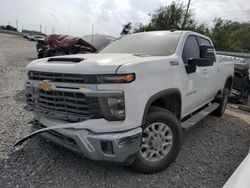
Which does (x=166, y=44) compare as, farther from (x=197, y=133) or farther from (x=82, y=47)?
(x=82, y=47)

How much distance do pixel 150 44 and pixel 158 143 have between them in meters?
1.72

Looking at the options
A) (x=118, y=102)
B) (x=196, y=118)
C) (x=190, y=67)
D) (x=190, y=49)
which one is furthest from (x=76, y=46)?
(x=118, y=102)

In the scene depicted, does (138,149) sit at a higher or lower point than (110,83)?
lower

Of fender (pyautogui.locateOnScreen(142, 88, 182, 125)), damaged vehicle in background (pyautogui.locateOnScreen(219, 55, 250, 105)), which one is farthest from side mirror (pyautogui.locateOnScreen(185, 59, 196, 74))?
damaged vehicle in background (pyautogui.locateOnScreen(219, 55, 250, 105))

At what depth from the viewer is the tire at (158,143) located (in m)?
3.67

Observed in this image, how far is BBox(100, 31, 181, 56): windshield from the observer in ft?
14.7

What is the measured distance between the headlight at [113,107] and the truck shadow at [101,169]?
0.86m

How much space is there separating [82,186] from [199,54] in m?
3.02

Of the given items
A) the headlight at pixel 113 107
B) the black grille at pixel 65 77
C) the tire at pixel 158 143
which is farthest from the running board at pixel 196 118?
the black grille at pixel 65 77

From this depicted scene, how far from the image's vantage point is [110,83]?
10.6 feet

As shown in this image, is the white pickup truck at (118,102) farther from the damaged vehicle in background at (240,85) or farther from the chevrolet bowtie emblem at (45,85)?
the damaged vehicle in background at (240,85)

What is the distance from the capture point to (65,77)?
3441 mm

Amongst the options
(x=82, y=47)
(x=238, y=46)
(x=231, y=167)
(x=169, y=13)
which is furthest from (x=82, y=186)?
(x=238, y=46)

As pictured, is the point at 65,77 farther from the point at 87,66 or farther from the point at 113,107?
the point at 113,107
